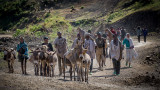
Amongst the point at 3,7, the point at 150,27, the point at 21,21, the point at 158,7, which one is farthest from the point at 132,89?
the point at 3,7

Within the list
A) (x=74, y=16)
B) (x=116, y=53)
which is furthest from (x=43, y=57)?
(x=74, y=16)

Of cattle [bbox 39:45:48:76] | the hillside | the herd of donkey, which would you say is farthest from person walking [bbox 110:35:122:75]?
the hillside

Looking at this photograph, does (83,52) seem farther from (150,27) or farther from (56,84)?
(150,27)

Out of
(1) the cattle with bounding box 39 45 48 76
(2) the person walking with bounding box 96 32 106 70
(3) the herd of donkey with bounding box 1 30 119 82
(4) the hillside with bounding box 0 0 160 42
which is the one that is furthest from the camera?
(4) the hillside with bounding box 0 0 160 42

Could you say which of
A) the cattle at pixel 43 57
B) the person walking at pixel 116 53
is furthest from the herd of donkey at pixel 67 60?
the person walking at pixel 116 53

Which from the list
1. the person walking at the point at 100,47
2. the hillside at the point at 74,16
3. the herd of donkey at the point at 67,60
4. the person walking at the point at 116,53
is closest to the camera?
the herd of donkey at the point at 67,60

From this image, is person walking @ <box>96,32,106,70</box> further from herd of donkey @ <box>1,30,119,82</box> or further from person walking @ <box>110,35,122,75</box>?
herd of donkey @ <box>1,30,119,82</box>

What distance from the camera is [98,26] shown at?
45062 mm

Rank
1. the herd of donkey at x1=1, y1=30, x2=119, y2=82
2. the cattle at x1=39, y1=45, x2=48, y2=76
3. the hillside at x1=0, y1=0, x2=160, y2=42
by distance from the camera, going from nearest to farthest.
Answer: the herd of donkey at x1=1, y1=30, x2=119, y2=82 → the cattle at x1=39, y1=45, x2=48, y2=76 → the hillside at x1=0, y1=0, x2=160, y2=42

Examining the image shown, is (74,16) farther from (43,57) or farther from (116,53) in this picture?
(43,57)

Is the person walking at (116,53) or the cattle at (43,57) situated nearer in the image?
the cattle at (43,57)

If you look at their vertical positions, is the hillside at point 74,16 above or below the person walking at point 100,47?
above

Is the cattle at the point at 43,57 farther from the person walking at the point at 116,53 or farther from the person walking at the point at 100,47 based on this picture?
the person walking at the point at 116,53

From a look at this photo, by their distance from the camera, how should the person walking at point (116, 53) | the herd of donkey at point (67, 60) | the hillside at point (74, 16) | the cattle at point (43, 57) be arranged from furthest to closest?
→ the hillside at point (74, 16) < the person walking at point (116, 53) < the cattle at point (43, 57) < the herd of donkey at point (67, 60)
